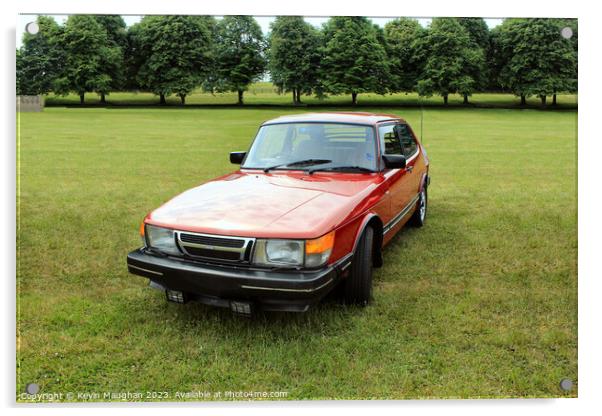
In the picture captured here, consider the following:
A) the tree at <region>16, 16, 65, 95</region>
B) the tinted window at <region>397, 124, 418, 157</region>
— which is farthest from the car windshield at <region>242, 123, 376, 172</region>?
the tree at <region>16, 16, 65, 95</region>

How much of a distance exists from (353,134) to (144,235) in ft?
5.85

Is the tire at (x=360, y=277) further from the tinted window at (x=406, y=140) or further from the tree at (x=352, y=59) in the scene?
the tinted window at (x=406, y=140)

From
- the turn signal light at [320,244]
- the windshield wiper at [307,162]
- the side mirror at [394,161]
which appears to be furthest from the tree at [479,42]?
the turn signal light at [320,244]

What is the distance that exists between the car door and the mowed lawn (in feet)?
1.07

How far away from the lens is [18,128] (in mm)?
2812

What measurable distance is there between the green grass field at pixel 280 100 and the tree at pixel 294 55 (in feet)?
0.23

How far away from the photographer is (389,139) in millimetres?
4238

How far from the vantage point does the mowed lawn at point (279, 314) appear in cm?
256

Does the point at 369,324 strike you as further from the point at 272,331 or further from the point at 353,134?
the point at 353,134

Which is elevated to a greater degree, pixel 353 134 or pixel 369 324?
pixel 353 134

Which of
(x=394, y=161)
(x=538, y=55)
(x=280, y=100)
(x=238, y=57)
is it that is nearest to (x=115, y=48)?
(x=238, y=57)

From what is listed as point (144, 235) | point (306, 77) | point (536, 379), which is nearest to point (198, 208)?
point (144, 235)

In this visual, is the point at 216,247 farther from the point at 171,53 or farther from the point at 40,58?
the point at 40,58

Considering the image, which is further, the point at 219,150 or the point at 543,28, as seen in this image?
the point at 219,150
